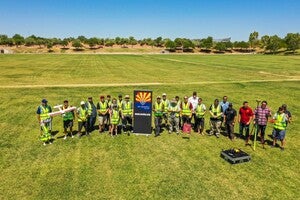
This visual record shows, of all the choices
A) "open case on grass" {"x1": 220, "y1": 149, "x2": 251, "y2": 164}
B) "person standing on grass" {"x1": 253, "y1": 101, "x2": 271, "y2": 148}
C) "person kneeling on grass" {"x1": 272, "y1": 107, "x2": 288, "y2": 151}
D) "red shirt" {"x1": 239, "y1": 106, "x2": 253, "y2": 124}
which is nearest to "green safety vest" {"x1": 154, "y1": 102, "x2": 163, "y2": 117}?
"open case on grass" {"x1": 220, "y1": 149, "x2": 251, "y2": 164}

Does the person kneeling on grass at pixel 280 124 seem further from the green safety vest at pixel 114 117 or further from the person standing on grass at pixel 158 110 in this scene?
the green safety vest at pixel 114 117

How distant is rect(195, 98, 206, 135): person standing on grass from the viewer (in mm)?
14906

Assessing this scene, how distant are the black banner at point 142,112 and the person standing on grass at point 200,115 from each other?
256 centimetres

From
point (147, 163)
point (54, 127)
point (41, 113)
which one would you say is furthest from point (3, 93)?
point (147, 163)

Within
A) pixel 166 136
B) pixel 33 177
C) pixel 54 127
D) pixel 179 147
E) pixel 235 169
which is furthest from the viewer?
pixel 54 127

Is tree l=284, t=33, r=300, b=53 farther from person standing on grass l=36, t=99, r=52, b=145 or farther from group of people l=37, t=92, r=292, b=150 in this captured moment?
person standing on grass l=36, t=99, r=52, b=145

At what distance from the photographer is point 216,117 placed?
14.6 m

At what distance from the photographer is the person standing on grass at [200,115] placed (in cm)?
1491

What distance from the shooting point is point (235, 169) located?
11.1 meters

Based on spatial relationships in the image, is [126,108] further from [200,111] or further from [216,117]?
[216,117]

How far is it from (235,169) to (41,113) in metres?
9.07

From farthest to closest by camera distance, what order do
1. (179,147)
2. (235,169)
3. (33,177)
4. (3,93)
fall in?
(3,93), (179,147), (235,169), (33,177)

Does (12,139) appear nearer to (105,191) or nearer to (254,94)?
(105,191)

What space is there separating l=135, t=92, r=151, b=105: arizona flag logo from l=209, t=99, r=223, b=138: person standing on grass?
3332 millimetres
